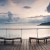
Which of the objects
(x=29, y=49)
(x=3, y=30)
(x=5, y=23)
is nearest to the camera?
(x=29, y=49)

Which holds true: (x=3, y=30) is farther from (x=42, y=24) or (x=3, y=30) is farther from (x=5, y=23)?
(x=42, y=24)

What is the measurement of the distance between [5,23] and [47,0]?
96.8 inches

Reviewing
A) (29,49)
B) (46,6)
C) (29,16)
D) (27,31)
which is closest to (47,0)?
(46,6)

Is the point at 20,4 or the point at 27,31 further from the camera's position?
the point at 20,4

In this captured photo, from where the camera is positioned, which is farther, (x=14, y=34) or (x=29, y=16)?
(x=29, y=16)

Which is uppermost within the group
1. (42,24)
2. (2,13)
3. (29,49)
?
(2,13)

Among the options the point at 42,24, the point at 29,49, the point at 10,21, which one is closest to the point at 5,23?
the point at 10,21

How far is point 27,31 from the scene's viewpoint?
25.7 ft

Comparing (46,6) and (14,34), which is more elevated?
(46,6)

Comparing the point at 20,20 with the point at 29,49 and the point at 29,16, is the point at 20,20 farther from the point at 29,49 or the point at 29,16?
the point at 29,49

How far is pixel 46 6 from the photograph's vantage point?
27.5 ft

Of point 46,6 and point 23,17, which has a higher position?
point 46,6

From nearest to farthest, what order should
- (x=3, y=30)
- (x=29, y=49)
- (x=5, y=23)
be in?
(x=29, y=49)
(x=3, y=30)
(x=5, y=23)

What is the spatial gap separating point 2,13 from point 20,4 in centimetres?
103
